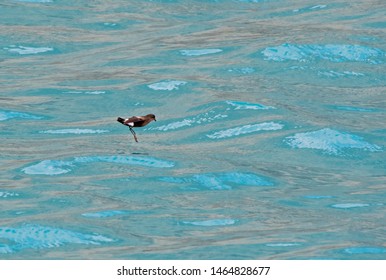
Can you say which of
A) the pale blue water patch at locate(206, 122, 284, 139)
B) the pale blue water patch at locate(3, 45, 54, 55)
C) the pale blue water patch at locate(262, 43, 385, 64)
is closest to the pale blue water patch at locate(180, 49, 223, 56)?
the pale blue water patch at locate(262, 43, 385, 64)

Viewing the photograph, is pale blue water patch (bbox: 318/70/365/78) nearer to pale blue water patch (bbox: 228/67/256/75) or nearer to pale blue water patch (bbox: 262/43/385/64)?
pale blue water patch (bbox: 262/43/385/64)

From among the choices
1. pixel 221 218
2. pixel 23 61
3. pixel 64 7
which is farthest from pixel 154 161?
pixel 64 7

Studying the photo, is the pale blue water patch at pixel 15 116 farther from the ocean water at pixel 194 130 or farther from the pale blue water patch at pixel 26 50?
the pale blue water patch at pixel 26 50

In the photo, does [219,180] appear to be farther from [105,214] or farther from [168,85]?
[168,85]

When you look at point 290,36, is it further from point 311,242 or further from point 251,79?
point 311,242

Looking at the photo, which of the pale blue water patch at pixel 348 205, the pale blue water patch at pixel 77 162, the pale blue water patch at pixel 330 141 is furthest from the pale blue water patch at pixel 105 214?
the pale blue water patch at pixel 330 141

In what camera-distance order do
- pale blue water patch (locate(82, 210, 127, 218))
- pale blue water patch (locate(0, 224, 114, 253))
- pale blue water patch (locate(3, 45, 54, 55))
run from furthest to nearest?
pale blue water patch (locate(3, 45, 54, 55))
pale blue water patch (locate(82, 210, 127, 218))
pale blue water patch (locate(0, 224, 114, 253))
